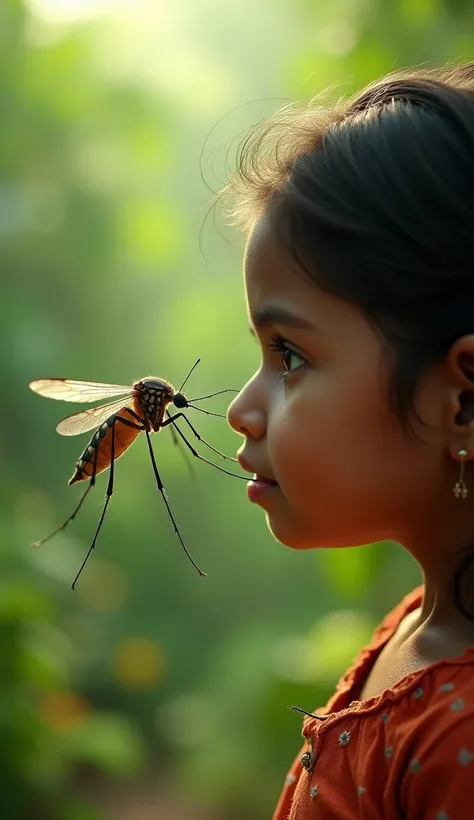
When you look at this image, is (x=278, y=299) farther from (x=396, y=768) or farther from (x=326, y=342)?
(x=396, y=768)

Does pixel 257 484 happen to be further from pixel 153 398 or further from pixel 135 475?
pixel 135 475

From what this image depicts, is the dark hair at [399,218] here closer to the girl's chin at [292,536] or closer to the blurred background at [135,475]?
the girl's chin at [292,536]

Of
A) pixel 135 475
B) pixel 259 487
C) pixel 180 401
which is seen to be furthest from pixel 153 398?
pixel 135 475

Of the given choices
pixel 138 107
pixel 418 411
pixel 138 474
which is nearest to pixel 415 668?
pixel 418 411

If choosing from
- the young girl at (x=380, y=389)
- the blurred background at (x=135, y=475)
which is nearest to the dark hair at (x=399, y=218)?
the young girl at (x=380, y=389)

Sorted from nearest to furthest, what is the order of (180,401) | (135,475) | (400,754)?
(400,754) < (180,401) < (135,475)

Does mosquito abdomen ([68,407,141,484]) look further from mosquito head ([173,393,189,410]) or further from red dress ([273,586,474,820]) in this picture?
red dress ([273,586,474,820])
